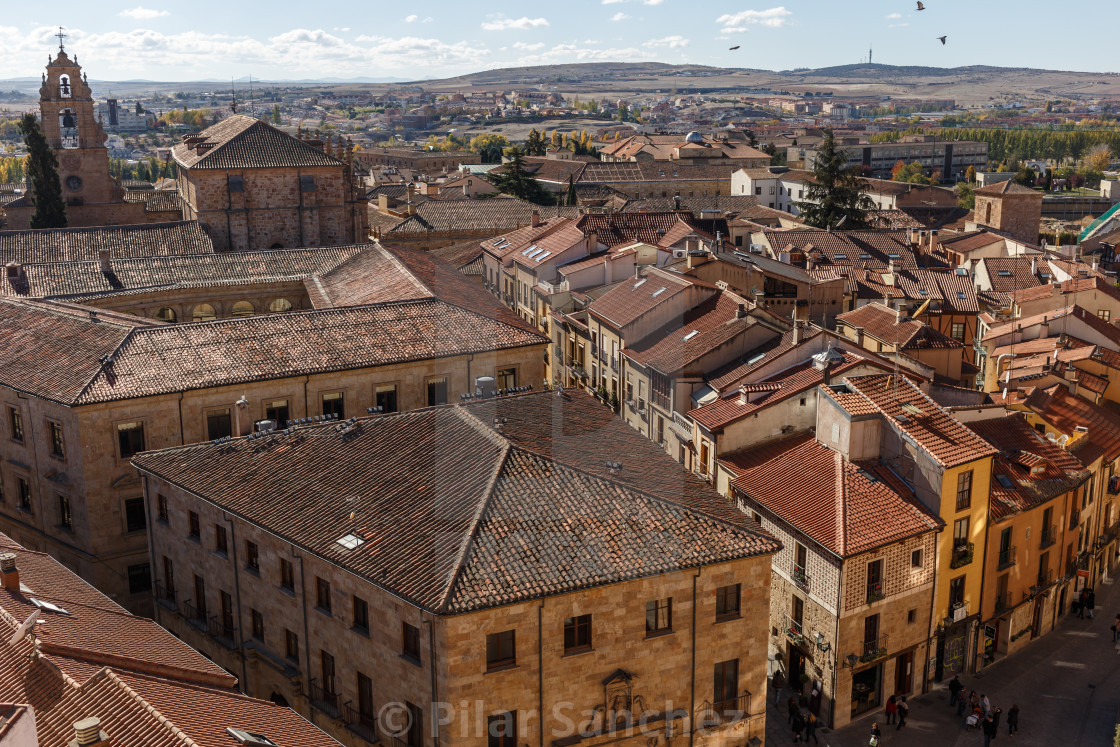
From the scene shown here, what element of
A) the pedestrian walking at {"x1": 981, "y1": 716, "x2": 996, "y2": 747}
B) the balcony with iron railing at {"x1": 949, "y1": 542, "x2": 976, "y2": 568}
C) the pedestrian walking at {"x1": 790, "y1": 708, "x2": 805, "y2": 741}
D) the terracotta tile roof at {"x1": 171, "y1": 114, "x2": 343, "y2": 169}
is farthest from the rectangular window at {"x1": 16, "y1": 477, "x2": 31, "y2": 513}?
the pedestrian walking at {"x1": 981, "y1": 716, "x2": 996, "y2": 747}

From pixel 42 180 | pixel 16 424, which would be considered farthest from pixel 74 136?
pixel 16 424

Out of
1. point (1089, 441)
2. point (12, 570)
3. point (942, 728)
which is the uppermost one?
point (12, 570)

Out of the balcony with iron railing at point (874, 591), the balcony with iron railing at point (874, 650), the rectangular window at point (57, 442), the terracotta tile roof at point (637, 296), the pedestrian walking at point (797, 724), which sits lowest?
the pedestrian walking at point (797, 724)

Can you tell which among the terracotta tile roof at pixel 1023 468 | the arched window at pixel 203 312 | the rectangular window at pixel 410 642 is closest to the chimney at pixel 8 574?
the rectangular window at pixel 410 642

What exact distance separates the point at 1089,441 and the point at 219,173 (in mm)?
50354

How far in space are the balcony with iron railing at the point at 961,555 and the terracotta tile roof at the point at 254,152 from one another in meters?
48.0

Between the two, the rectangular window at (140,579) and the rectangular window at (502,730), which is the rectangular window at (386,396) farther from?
the rectangular window at (502,730)

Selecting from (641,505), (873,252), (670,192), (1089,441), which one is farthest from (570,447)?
(670,192)

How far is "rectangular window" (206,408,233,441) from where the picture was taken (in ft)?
129

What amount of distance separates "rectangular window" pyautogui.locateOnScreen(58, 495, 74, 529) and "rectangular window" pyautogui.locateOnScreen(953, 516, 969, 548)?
29471 millimetres

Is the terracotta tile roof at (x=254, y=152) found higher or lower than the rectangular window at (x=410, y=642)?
higher

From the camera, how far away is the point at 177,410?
3844 cm

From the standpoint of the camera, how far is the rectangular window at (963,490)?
3528cm

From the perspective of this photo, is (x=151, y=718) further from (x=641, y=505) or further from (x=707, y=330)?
(x=707, y=330)
